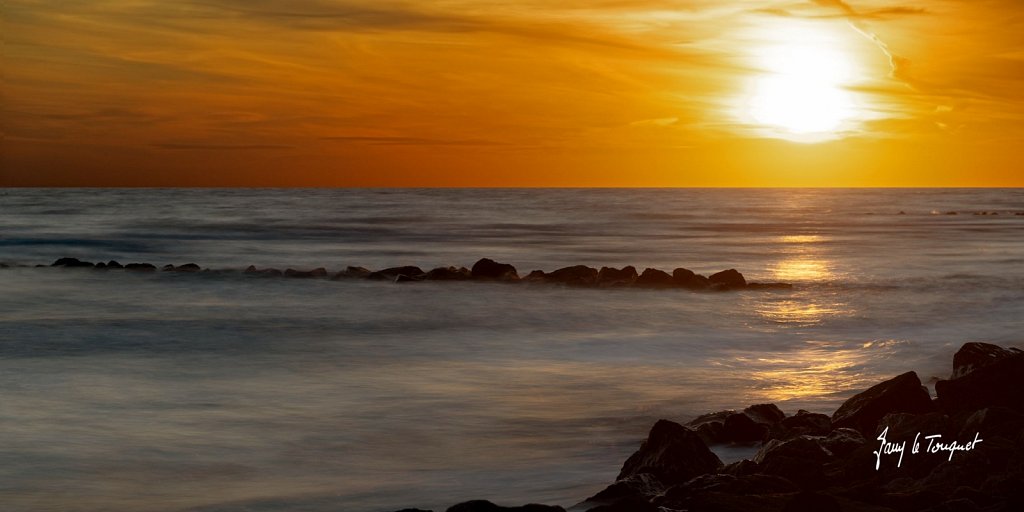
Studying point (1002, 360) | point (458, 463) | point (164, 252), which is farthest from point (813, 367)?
point (164, 252)

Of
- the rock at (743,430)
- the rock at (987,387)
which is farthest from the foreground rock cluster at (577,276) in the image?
the rock at (743,430)

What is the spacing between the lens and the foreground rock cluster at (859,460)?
650 centimetres

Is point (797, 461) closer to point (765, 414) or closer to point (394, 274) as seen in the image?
point (765, 414)

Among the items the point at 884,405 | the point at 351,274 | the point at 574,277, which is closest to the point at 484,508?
the point at 884,405

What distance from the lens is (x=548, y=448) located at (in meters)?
9.92

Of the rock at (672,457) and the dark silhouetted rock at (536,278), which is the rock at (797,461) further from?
the dark silhouetted rock at (536,278)

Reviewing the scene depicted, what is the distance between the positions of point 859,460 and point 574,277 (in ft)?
63.4

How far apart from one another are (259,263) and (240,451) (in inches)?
1064

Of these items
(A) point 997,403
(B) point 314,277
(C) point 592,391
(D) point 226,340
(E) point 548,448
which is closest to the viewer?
(A) point 997,403

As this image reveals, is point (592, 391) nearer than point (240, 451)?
No

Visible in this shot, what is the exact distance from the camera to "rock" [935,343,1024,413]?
30.3 ft

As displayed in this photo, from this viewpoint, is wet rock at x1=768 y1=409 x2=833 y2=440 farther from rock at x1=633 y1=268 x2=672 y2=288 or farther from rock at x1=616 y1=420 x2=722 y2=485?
rock at x1=633 y1=268 x2=672 y2=288

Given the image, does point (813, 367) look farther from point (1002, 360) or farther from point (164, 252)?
point (164, 252)
